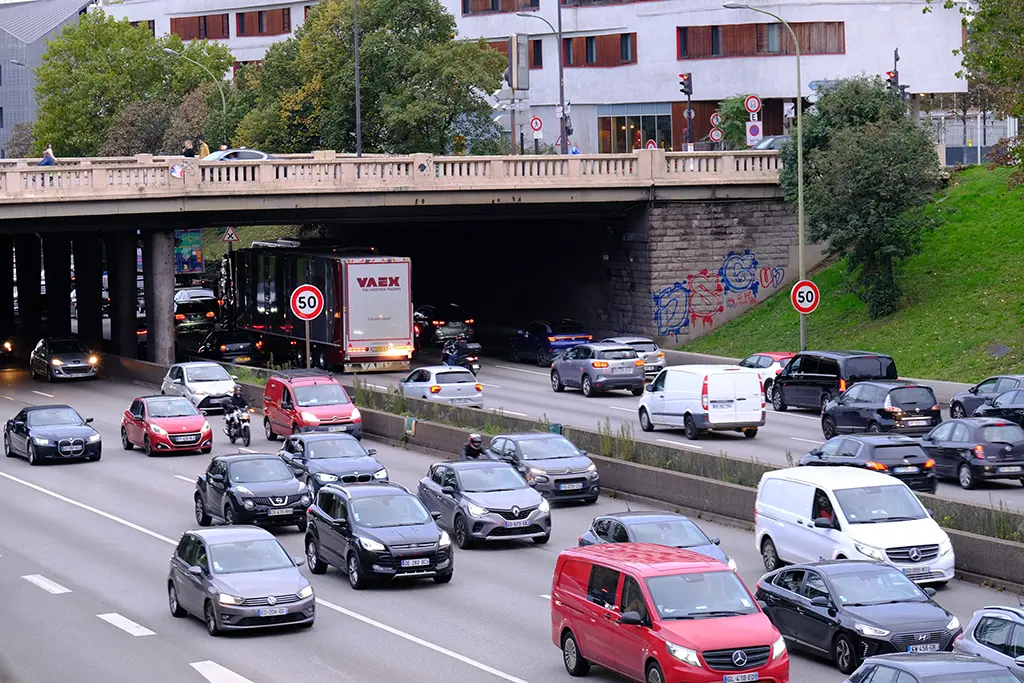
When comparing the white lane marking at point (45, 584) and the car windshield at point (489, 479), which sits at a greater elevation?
the car windshield at point (489, 479)

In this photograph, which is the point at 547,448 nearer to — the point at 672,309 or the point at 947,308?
the point at 947,308

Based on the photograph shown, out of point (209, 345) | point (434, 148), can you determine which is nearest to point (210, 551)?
point (209, 345)

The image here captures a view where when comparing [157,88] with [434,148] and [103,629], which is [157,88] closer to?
[434,148]

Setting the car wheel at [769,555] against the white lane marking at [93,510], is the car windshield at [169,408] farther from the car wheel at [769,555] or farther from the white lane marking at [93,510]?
the car wheel at [769,555]

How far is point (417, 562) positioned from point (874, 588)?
23.5 ft

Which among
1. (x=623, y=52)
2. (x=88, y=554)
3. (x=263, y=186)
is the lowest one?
(x=88, y=554)

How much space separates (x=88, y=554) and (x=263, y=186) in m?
27.0

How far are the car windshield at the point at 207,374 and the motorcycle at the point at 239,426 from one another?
732cm

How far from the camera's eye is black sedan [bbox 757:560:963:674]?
1730 cm

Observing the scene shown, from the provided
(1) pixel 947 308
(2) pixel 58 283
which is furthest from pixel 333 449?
(2) pixel 58 283

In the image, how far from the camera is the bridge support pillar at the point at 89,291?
63719 millimetres

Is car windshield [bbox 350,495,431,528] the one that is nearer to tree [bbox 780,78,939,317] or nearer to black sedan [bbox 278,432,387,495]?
black sedan [bbox 278,432,387,495]

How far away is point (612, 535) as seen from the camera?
21.6 metres

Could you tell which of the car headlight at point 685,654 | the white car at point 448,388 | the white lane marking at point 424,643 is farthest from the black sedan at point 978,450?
the car headlight at point 685,654
